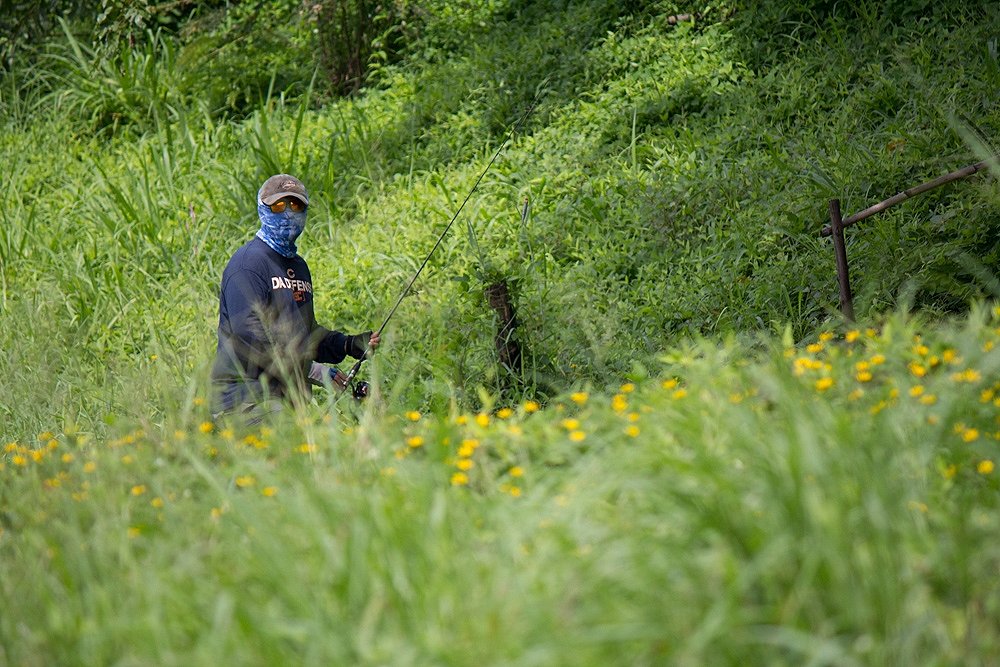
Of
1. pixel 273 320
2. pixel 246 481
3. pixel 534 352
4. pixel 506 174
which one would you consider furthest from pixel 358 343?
pixel 506 174

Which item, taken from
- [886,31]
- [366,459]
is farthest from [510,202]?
[366,459]

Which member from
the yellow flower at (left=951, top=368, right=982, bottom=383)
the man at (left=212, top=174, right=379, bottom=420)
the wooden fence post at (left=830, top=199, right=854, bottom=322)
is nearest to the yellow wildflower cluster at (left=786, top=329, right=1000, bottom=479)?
the yellow flower at (left=951, top=368, right=982, bottom=383)

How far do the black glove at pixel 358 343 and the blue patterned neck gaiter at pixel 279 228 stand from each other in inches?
19.3

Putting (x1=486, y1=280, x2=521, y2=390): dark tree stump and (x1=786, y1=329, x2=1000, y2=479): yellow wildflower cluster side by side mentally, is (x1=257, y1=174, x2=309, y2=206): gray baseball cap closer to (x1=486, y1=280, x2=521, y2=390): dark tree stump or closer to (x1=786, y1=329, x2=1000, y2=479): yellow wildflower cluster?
(x1=486, y1=280, x2=521, y2=390): dark tree stump

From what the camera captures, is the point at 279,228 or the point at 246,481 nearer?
the point at 246,481

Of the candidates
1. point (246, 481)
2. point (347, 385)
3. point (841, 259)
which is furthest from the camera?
point (347, 385)

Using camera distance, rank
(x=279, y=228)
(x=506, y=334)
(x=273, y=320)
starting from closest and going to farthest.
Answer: (x=273, y=320) → (x=279, y=228) → (x=506, y=334)

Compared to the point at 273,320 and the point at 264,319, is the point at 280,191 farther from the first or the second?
the point at 264,319

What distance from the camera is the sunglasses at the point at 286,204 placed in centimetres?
568

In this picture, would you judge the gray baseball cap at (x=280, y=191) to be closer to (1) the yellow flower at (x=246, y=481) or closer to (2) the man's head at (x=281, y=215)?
(2) the man's head at (x=281, y=215)

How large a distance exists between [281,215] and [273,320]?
0.53 metres

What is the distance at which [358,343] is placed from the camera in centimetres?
568

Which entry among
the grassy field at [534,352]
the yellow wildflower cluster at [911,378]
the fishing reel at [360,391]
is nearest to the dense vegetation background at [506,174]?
the grassy field at [534,352]

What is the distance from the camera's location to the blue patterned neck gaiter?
5680 millimetres
